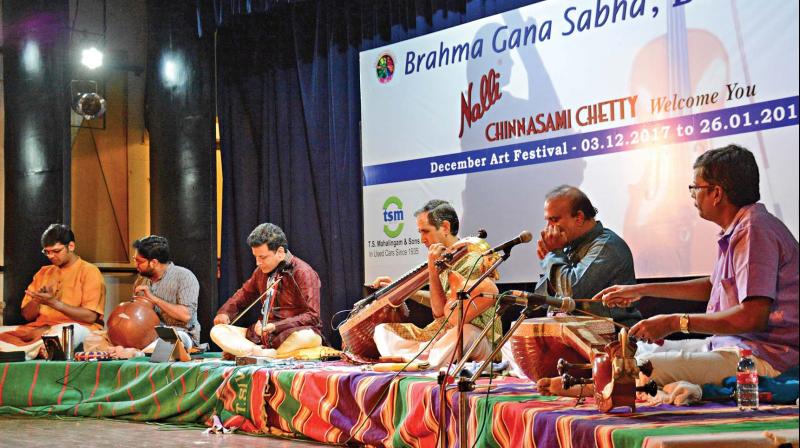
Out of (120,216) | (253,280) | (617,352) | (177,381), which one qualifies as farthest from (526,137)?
(120,216)

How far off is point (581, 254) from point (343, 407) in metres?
1.49

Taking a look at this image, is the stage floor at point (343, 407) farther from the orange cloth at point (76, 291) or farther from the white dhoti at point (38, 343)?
the orange cloth at point (76, 291)

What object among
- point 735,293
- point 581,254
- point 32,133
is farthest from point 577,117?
point 32,133

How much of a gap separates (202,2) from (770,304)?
6.48 m

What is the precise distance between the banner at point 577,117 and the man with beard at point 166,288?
1.41 metres

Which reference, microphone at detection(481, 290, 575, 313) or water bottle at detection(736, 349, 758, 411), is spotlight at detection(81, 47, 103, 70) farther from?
water bottle at detection(736, 349, 758, 411)

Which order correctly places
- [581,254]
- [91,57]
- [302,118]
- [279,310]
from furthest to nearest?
1. [91,57]
2. [302,118]
3. [279,310]
4. [581,254]

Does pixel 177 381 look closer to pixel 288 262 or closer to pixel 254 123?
pixel 288 262

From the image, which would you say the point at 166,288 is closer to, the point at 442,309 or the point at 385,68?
the point at 385,68

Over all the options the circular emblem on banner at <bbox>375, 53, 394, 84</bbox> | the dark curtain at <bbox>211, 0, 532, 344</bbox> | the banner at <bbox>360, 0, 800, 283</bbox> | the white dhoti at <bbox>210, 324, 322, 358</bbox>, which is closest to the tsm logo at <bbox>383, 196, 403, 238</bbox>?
the banner at <bbox>360, 0, 800, 283</bbox>

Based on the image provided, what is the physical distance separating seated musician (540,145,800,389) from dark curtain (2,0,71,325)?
20.8 feet

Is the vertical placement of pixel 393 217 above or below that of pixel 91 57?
below

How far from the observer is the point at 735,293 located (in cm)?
363

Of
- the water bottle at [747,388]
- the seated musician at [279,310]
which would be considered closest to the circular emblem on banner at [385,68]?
the seated musician at [279,310]
